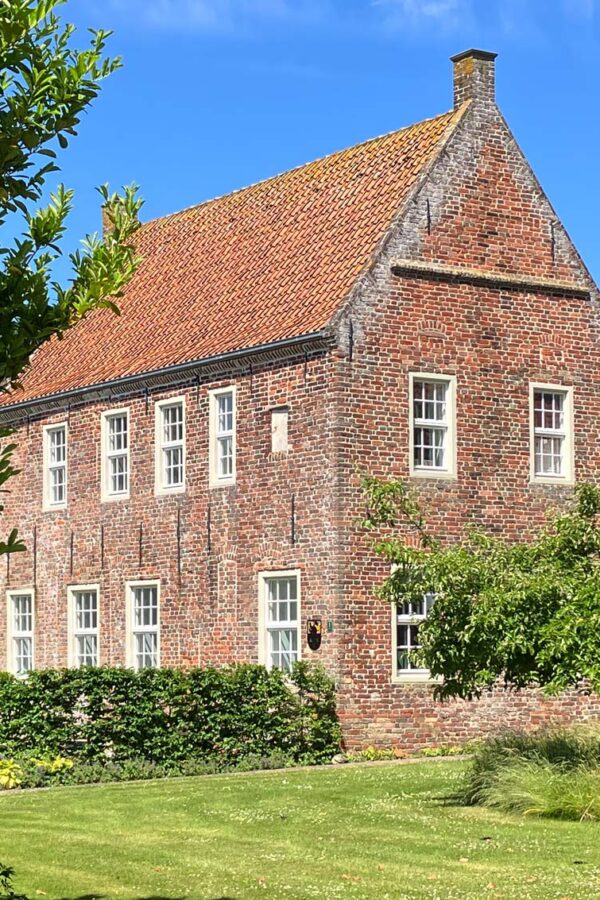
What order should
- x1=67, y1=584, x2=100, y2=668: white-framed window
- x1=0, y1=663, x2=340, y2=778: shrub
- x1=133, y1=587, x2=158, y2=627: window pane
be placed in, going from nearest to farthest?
x1=0, y1=663, x2=340, y2=778: shrub < x1=133, y1=587, x2=158, y2=627: window pane < x1=67, y1=584, x2=100, y2=668: white-framed window

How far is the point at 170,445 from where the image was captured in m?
27.7

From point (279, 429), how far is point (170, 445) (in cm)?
319

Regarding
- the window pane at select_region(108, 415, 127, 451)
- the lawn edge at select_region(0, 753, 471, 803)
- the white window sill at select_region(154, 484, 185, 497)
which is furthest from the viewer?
the window pane at select_region(108, 415, 127, 451)

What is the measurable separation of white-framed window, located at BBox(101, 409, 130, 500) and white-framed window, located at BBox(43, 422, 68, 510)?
1346 millimetres

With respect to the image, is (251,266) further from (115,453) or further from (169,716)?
(169,716)

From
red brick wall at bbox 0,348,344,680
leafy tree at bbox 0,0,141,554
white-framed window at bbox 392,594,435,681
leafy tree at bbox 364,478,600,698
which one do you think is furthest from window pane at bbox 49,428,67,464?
leafy tree at bbox 0,0,141,554

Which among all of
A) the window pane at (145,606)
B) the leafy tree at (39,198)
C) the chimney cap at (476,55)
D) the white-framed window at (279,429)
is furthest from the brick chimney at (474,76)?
the leafy tree at (39,198)

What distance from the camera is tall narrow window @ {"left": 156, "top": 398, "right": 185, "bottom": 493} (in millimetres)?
27484

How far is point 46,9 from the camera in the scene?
8.71m

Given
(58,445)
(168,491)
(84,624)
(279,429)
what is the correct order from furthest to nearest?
(58,445) → (84,624) → (168,491) → (279,429)

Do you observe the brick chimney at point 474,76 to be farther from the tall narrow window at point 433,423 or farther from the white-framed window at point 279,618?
the white-framed window at point 279,618

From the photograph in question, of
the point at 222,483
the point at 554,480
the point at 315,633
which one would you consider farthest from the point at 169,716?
the point at 554,480

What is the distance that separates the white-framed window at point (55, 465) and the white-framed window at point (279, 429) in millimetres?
6431

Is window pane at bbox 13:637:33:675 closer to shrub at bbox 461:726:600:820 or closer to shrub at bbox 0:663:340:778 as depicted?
shrub at bbox 0:663:340:778
